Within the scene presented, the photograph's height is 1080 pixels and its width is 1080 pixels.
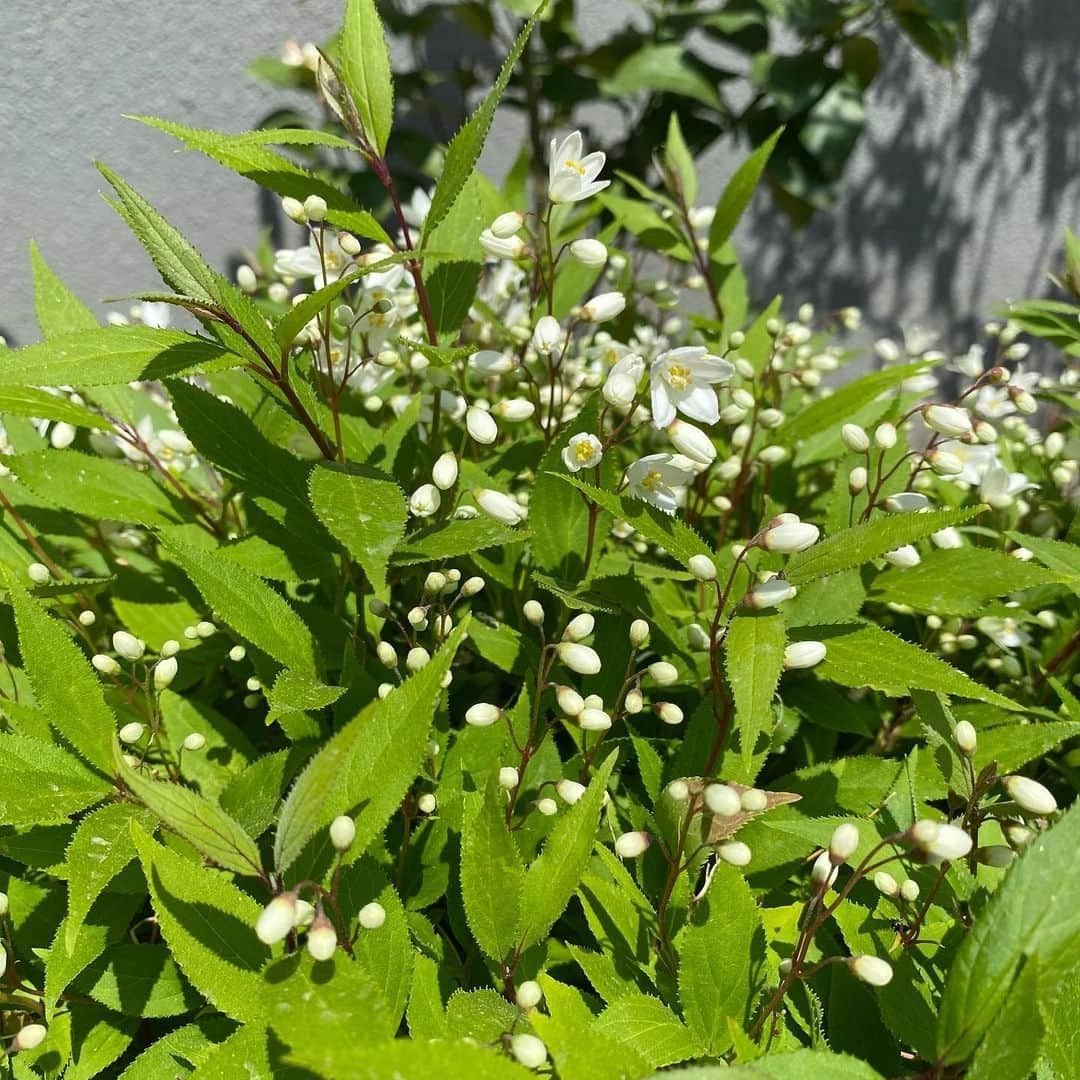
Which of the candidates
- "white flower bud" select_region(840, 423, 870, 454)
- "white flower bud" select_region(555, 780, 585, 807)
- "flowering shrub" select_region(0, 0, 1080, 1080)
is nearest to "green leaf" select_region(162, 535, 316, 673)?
"flowering shrub" select_region(0, 0, 1080, 1080)

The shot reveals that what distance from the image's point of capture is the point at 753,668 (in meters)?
0.88

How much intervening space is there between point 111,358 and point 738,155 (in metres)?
3.41

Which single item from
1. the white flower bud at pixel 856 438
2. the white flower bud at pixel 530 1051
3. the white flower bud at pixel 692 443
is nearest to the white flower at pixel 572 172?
the white flower bud at pixel 692 443

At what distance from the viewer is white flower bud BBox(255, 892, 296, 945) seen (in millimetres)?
679

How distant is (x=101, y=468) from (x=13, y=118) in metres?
2.28

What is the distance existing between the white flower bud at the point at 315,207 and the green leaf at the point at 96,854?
722 mm

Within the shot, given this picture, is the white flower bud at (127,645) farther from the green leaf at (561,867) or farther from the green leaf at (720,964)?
the green leaf at (720,964)

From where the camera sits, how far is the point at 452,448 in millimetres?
1567

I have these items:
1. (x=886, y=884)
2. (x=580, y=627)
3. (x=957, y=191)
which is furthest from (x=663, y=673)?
(x=957, y=191)

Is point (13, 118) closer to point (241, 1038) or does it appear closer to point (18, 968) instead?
point (18, 968)

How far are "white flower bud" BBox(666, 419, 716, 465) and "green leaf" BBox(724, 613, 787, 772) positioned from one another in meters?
0.23

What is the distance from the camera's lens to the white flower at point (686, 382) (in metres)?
1.07

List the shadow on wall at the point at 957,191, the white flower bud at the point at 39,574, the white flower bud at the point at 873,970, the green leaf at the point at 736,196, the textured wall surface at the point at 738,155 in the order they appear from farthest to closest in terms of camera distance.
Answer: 1. the shadow on wall at the point at 957,191
2. the textured wall surface at the point at 738,155
3. the green leaf at the point at 736,196
4. the white flower bud at the point at 39,574
5. the white flower bud at the point at 873,970

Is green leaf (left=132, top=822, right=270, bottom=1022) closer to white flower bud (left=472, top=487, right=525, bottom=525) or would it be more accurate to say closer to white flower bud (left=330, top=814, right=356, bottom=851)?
white flower bud (left=330, top=814, right=356, bottom=851)
